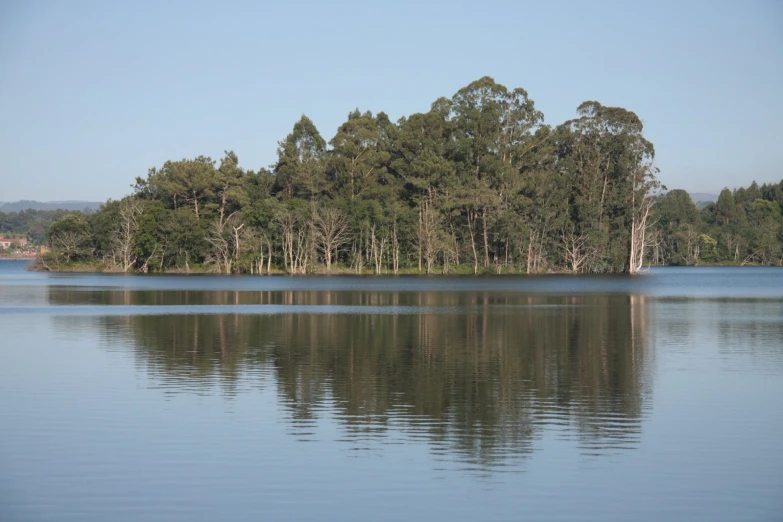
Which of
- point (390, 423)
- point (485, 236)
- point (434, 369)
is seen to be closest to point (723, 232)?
point (485, 236)

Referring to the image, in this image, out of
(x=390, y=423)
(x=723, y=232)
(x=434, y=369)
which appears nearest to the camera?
(x=390, y=423)

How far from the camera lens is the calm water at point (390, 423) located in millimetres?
12070

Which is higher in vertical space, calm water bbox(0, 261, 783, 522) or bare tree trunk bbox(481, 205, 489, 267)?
bare tree trunk bbox(481, 205, 489, 267)

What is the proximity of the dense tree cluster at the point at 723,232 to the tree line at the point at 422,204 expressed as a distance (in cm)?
5283

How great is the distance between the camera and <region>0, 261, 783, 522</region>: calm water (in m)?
12.1

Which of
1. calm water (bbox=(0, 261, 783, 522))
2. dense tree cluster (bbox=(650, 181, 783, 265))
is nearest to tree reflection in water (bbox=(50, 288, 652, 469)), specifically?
calm water (bbox=(0, 261, 783, 522))

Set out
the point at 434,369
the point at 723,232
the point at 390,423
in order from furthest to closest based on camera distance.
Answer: the point at 723,232, the point at 434,369, the point at 390,423

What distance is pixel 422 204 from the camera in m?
107

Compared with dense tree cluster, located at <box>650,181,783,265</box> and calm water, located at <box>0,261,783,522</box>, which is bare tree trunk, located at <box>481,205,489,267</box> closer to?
dense tree cluster, located at <box>650,181,783,265</box>

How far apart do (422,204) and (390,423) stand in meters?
90.4

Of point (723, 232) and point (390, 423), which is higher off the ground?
point (723, 232)

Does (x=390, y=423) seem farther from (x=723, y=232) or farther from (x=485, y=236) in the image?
(x=723, y=232)

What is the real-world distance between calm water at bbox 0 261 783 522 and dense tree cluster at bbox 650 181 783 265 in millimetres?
135365

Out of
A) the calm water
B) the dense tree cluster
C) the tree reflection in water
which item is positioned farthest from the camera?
the dense tree cluster
